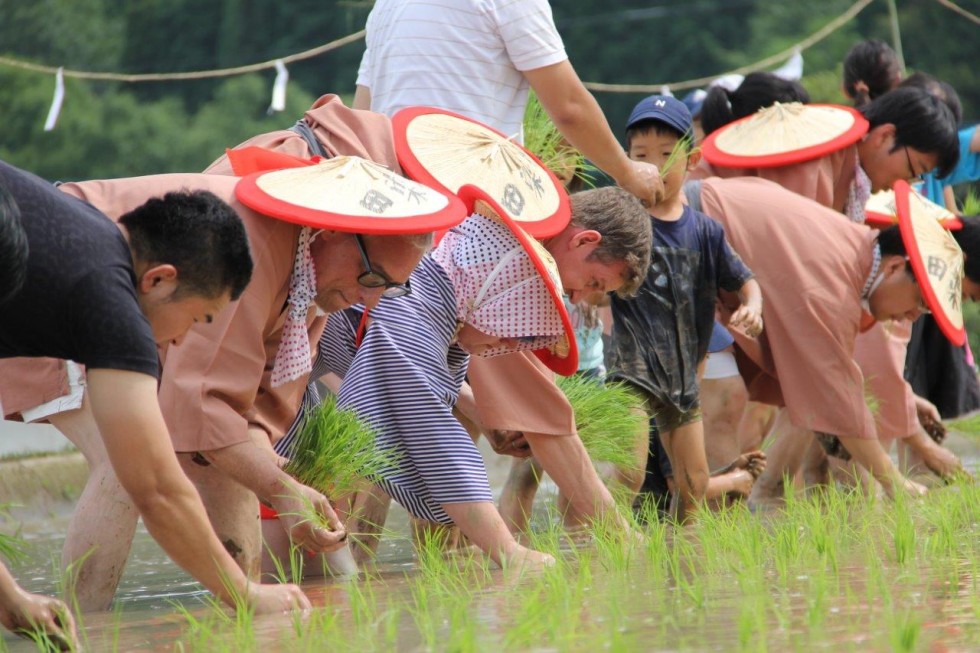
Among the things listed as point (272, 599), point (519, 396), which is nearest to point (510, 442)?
point (519, 396)

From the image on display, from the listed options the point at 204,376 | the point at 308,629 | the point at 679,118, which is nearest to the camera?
the point at 308,629

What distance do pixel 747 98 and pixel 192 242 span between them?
12.5 feet

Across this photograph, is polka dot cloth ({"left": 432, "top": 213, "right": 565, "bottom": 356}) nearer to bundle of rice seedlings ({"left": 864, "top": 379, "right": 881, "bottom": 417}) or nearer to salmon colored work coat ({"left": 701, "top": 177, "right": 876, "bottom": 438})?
salmon colored work coat ({"left": 701, "top": 177, "right": 876, "bottom": 438})

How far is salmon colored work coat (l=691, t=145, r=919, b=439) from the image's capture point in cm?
552

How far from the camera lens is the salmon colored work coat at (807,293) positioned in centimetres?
494

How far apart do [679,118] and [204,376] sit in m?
2.26

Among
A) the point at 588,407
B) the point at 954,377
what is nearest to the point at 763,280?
the point at 588,407

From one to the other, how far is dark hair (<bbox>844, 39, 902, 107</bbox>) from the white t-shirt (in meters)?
2.71

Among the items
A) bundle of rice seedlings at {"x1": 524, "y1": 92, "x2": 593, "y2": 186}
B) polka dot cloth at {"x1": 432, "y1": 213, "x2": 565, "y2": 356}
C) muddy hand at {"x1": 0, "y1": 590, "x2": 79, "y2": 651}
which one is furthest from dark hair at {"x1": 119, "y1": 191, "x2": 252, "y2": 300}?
bundle of rice seedlings at {"x1": 524, "y1": 92, "x2": 593, "y2": 186}

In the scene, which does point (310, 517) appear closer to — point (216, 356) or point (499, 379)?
point (216, 356)

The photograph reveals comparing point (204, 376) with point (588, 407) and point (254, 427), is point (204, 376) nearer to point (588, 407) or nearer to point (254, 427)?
point (254, 427)

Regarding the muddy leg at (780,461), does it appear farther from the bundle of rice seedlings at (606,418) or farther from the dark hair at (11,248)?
the dark hair at (11,248)

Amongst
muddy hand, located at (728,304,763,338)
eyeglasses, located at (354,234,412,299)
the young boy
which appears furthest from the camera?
the young boy

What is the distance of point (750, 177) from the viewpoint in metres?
5.45
